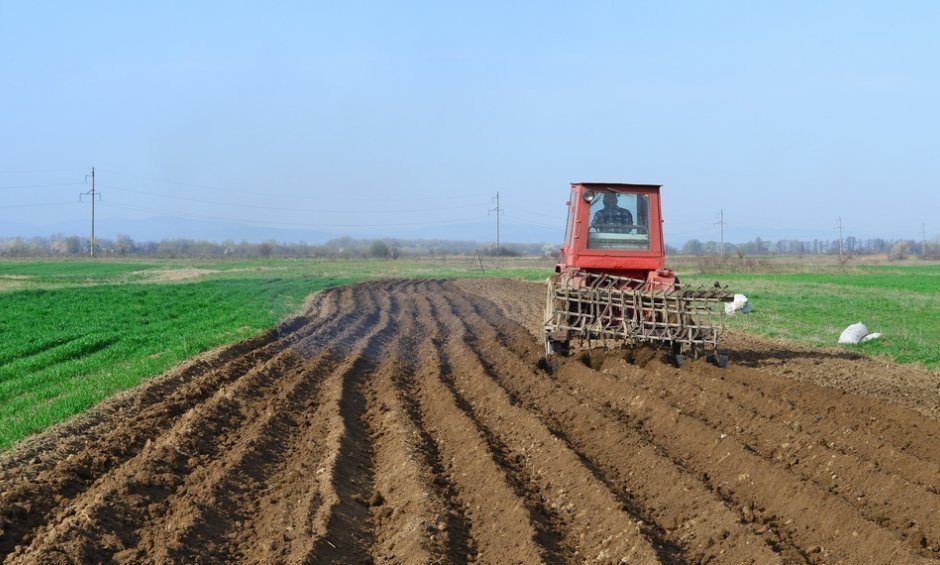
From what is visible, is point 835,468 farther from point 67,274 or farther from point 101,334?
point 67,274

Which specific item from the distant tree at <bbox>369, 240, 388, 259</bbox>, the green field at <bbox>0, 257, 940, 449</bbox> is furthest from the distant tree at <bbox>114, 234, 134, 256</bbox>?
the green field at <bbox>0, 257, 940, 449</bbox>

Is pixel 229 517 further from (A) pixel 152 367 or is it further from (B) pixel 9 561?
(A) pixel 152 367

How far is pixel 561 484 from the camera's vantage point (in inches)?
296

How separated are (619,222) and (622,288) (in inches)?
61.0

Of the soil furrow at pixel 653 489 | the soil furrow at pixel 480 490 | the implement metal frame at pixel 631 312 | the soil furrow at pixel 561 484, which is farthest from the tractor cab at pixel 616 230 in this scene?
the soil furrow at pixel 480 490

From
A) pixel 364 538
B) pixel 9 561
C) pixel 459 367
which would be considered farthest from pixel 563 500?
pixel 459 367

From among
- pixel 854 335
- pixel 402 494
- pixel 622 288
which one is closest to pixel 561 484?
pixel 402 494

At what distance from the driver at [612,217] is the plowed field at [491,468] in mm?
1939

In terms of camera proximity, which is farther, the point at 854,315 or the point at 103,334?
the point at 854,315

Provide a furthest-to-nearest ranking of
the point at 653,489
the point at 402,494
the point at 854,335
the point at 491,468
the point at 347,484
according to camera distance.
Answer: the point at 854,335 < the point at 491,468 < the point at 347,484 < the point at 653,489 < the point at 402,494

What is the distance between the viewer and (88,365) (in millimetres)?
14195

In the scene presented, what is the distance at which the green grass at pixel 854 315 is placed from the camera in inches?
666

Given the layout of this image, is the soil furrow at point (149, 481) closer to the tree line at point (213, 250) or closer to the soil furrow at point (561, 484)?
the soil furrow at point (561, 484)

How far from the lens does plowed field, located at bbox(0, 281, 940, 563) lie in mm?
6133
